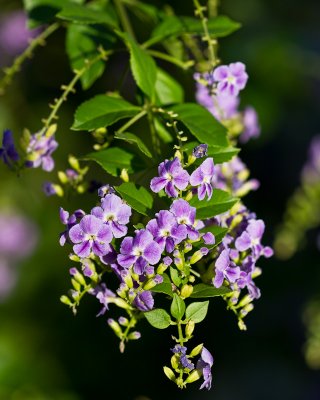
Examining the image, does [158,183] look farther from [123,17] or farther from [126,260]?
[123,17]

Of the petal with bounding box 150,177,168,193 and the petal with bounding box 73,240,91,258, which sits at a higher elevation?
the petal with bounding box 150,177,168,193

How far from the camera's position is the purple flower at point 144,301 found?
1146 millimetres

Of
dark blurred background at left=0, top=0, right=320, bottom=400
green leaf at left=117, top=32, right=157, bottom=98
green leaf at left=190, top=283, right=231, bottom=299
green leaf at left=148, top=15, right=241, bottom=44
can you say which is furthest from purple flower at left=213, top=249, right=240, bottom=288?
dark blurred background at left=0, top=0, right=320, bottom=400

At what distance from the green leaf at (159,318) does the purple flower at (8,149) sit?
421 millimetres

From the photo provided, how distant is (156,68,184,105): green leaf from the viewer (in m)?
1.59

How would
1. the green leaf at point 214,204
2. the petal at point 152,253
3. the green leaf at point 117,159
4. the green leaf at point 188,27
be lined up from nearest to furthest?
1. the petal at point 152,253
2. the green leaf at point 214,204
3. the green leaf at point 117,159
4. the green leaf at point 188,27

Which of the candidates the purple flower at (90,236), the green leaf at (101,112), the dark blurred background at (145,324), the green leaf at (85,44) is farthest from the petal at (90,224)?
the dark blurred background at (145,324)

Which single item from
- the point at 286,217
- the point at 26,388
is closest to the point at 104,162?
the point at 286,217

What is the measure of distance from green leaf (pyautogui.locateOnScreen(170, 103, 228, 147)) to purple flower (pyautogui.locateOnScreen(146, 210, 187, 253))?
0.21 meters

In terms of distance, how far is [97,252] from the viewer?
1.16m

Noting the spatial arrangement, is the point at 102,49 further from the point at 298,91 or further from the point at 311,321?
the point at 298,91

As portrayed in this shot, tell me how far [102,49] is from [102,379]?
2.13 m

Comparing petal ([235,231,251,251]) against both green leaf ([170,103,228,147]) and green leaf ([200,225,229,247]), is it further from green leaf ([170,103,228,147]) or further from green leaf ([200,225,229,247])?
green leaf ([170,103,228,147])

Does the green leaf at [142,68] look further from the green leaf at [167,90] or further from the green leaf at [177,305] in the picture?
the green leaf at [177,305]
